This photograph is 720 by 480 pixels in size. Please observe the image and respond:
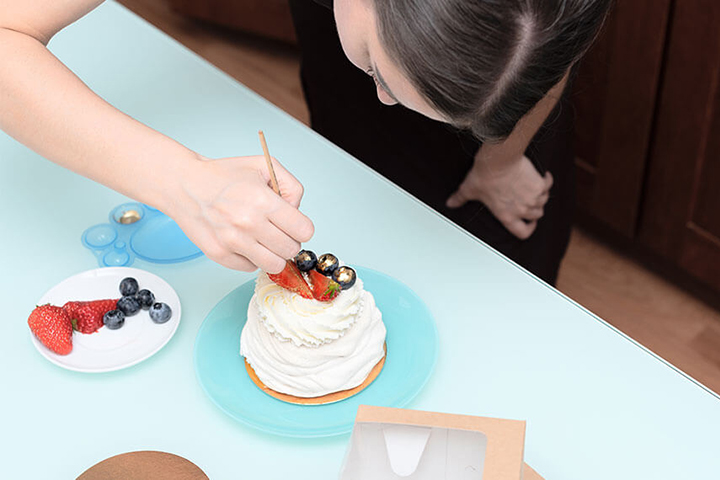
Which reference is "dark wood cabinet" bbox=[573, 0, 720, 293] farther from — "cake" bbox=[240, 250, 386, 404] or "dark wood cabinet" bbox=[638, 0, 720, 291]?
"cake" bbox=[240, 250, 386, 404]

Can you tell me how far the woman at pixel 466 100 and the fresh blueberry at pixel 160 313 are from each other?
0.39m

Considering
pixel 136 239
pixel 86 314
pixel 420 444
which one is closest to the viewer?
pixel 420 444

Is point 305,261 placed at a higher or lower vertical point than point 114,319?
higher

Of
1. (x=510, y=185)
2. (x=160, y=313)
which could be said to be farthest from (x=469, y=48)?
(x=510, y=185)

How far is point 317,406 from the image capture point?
2.99ft

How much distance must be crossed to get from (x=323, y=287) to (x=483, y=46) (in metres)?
0.33

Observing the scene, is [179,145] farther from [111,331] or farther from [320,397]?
[320,397]

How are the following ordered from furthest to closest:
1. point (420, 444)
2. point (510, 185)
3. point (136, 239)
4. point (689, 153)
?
point (689, 153), point (510, 185), point (136, 239), point (420, 444)

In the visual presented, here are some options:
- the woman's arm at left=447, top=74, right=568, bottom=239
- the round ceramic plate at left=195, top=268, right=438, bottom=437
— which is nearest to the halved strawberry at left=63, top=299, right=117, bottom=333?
the round ceramic plate at left=195, top=268, right=438, bottom=437

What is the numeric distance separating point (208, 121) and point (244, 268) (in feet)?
1.64

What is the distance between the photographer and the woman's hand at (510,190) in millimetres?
1434

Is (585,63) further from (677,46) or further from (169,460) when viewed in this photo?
(169,460)

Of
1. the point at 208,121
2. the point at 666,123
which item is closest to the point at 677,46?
the point at 666,123

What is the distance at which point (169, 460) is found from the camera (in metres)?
Answer: 0.83
